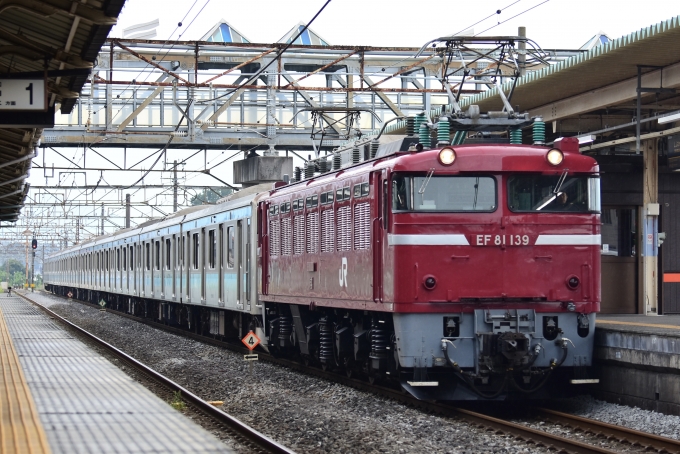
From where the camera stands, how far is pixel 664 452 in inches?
366

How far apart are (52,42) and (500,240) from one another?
5.68 m

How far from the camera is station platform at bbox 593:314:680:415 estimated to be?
1143 centimetres

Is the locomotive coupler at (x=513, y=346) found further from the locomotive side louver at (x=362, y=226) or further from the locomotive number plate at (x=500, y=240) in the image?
the locomotive side louver at (x=362, y=226)

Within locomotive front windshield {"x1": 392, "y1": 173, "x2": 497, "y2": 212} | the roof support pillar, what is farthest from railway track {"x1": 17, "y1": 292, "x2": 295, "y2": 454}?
the roof support pillar

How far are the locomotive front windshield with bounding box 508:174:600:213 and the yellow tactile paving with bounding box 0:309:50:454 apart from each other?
5.94m

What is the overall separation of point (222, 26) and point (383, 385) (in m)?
26.4

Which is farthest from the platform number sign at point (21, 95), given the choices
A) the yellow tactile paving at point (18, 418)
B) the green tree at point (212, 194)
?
the green tree at point (212, 194)

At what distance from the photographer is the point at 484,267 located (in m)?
12.2

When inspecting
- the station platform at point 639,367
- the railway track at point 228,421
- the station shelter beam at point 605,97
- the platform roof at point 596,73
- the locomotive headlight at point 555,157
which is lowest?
the railway track at point 228,421

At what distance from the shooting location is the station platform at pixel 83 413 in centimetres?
956

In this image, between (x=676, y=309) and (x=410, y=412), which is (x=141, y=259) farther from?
(x=410, y=412)

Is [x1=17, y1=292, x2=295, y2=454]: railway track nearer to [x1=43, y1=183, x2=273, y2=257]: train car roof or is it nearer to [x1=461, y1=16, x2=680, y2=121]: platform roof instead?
[x1=43, y1=183, x2=273, y2=257]: train car roof

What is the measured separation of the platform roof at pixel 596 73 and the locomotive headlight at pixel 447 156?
3866 mm

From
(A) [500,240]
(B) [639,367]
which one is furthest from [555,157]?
(B) [639,367]
